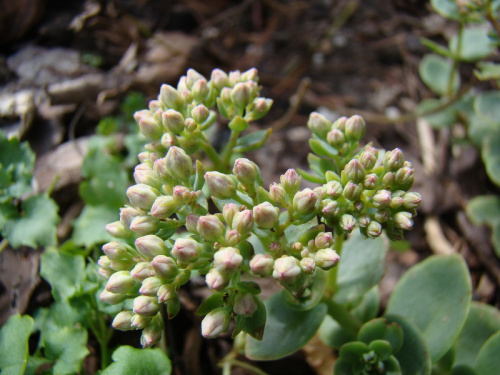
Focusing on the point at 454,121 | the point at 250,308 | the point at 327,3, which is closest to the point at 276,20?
the point at 327,3

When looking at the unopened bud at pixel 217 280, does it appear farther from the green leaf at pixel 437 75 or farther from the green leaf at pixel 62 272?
the green leaf at pixel 437 75

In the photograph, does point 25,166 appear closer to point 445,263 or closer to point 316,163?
point 316,163

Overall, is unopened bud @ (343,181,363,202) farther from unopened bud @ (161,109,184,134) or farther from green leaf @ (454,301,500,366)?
green leaf @ (454,301,500,366)

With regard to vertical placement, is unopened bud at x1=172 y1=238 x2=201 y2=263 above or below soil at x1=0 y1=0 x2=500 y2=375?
above

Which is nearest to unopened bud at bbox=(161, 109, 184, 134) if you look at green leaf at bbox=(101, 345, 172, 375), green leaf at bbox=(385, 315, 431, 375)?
green leaf at bbox=(101, 345, 172, 375)

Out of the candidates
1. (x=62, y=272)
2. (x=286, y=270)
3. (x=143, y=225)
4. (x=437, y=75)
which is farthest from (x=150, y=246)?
(x=437, y=75)

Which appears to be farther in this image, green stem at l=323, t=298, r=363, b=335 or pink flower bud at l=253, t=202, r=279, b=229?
green stem at l=323, t=298, r=363, b=335
